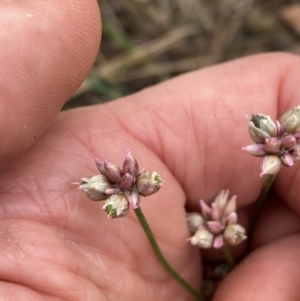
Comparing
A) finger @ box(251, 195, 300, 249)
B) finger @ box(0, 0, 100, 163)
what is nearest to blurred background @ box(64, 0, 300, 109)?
finger @ box(251, 195, 300, 249)

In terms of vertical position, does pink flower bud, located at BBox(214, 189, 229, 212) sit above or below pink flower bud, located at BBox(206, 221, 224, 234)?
above

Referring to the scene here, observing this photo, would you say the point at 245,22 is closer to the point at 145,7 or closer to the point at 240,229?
the point at 145,7

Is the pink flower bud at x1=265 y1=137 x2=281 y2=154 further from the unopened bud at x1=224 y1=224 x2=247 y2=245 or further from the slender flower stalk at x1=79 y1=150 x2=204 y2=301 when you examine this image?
the unopened bud at x1=224 y1=224 x2=247 y2=245

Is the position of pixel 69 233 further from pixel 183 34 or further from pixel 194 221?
pixel 183 34

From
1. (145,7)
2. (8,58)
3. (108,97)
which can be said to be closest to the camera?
(8,58)

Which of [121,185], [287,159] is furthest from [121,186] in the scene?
[287,159]

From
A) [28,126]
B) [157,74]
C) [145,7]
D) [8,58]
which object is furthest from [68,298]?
[145,7]
